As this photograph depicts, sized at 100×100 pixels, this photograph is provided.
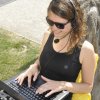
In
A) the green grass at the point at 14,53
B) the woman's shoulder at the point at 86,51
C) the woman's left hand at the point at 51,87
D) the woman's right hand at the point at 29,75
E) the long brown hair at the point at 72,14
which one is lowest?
the green grass at the point at 14,53

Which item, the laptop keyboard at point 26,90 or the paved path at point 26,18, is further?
the paved path at point 26,18

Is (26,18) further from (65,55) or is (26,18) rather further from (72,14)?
(72,14)

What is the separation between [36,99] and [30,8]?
4.34 metres

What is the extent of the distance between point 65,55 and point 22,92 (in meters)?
0.53

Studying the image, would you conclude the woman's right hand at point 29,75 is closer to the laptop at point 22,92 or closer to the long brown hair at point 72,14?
the laptop at point 22,92

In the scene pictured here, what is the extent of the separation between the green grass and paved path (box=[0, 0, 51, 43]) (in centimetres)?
22

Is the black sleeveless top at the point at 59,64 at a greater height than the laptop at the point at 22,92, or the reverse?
the black sleeveless top at the point at 59,64

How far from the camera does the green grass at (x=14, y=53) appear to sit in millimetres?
5035

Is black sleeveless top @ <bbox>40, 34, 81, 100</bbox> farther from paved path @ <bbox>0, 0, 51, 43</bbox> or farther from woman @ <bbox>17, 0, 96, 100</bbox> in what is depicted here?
paved path @ <bbox>0, 0, 51, 43</bbox>

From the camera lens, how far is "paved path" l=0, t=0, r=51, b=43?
20.1ft

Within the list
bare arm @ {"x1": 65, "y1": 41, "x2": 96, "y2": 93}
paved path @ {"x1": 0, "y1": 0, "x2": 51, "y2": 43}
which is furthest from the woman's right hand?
paved path @ {"x1": 0, "y1": 0, "x2": 51, "y2": 43}

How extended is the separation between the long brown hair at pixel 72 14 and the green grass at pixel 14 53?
7.08 ft

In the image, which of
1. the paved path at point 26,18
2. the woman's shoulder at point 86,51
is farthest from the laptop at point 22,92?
the paved path at point 26,18

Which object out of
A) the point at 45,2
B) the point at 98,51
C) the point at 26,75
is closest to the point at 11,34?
the point at 45,2
